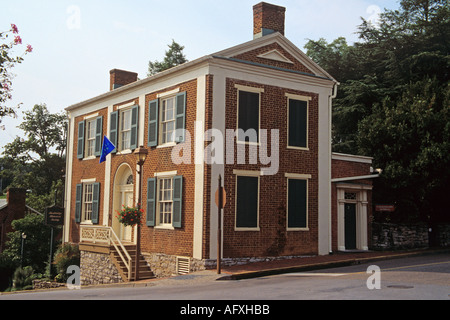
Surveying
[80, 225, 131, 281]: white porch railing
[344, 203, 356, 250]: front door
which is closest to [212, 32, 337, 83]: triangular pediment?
[344, 203, 356, 250]: front door

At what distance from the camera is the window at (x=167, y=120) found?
20.2m

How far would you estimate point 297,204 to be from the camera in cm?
1988

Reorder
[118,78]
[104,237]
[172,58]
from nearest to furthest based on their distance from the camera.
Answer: [104,237]
[118,78]
[172,58]

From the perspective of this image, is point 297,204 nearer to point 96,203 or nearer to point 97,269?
point 97,269

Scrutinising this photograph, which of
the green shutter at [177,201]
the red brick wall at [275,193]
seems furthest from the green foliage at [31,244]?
the red brick wall at [275,193]

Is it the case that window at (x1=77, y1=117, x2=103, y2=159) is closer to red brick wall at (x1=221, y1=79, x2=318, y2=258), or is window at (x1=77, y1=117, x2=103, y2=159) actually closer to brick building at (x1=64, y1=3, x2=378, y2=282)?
brick building at (x1=64, y1=3, x2=378, y2=282)

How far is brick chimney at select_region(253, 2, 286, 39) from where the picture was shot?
67.4ft

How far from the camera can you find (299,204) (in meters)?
19.9

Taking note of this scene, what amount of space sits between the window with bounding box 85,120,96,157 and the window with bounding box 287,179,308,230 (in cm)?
1088

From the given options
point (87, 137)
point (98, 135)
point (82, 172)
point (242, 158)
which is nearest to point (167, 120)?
point (242, 158)

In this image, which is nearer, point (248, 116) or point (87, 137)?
point (248, 116)

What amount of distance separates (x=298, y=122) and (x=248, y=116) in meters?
2.33

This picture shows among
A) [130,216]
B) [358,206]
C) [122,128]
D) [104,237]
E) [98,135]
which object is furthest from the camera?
[98,135]

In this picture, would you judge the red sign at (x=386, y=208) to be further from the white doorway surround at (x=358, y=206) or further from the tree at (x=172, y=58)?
the tree at (x=172, y=58)
